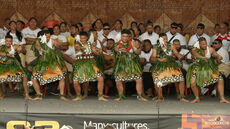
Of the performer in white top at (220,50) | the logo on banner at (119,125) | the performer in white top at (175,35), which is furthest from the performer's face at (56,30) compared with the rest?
the performer in white top at (220,50)

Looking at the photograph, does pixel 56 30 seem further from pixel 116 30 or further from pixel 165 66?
pixel 165 66

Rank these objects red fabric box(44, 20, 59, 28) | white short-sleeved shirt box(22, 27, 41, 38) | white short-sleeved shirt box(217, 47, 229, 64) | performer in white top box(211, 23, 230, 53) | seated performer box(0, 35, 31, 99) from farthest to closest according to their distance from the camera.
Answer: red fabric box(44, 20, 59, 28) → white short-sleeved shirt box(22, 27, 41, 38) → performer in white top box(211, 23, 230, 53) → white short-sleeved shirt box(217, 47, 229, 64) → seated performer box(0, 35, 31, 99)

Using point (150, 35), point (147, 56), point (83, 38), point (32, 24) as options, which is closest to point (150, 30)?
point (150, 35)

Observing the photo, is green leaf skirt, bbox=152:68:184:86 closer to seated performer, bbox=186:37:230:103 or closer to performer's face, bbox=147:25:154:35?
seated performer, bbox=186:37:230:103

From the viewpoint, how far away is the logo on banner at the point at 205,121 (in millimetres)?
7445

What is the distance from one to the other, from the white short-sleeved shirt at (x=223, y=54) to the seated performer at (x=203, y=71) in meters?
0.76

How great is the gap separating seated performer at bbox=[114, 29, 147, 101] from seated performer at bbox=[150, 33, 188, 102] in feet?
0.95

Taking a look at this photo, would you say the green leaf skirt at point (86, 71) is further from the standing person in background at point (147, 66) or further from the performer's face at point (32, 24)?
the performer's face at point (32, 24)

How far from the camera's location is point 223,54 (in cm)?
912

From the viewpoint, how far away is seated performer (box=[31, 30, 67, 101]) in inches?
333

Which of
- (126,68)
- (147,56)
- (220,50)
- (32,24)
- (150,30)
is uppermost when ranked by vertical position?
(32,24)

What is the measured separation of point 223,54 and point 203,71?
1056 millimetres

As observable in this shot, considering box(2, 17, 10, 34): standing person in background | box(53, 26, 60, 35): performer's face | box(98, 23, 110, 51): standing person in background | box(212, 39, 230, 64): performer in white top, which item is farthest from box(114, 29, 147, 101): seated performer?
box(2, 17, 10, 34): standing person in background

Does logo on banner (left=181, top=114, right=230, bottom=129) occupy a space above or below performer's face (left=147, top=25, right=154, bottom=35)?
below
